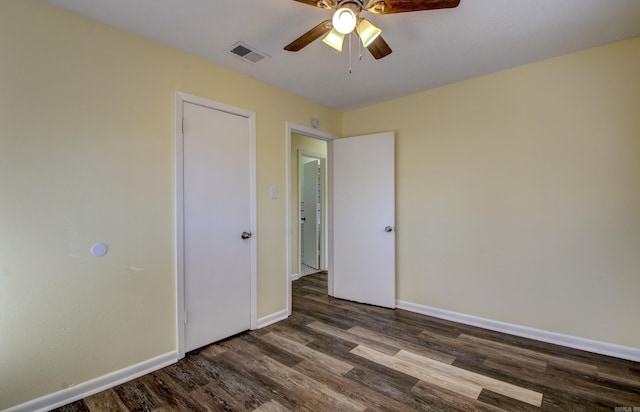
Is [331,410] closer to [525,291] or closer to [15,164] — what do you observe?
[525,291]

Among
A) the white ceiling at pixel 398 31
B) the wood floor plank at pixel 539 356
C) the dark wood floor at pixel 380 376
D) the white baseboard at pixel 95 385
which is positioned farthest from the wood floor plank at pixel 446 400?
the white ceiling at pixel 398 31

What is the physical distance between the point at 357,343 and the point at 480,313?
4.28 feet

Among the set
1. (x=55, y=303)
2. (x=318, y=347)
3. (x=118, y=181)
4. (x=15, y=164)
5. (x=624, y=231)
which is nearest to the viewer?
(x=15, y=164)

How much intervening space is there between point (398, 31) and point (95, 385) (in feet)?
10.3

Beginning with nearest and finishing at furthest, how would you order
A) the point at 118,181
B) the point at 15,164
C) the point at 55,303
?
the point at 15,164, the point at 55,303, the point at 118,181

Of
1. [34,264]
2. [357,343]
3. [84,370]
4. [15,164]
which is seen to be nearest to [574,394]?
[357,343]

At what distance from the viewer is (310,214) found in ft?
17.9

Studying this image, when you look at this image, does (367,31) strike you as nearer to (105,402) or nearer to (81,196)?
(81,196)

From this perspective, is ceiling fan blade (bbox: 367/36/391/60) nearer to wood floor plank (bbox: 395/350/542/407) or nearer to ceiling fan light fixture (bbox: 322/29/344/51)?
ceiling fan light fixture (bbox: 322/29/344/51)

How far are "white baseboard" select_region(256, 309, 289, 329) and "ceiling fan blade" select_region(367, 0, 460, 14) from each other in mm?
2726

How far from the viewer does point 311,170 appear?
541cm

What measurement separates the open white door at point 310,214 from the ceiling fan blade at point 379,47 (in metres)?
3.39

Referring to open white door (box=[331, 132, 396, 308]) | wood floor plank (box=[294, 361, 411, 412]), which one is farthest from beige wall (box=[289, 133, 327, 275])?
wood floor plank (box=[294, 361, 411, 412])

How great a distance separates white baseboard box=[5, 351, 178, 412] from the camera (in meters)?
1.73
